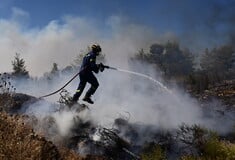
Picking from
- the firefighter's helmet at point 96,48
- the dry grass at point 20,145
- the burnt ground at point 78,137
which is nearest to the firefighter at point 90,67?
the firefighter's helmet at point 96,48

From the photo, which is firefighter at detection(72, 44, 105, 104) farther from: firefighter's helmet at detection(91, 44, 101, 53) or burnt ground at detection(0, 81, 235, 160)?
burnt ground at detection(0, 81, 235, 160)

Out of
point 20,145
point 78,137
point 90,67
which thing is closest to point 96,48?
point 90,67

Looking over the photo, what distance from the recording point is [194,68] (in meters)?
72.4

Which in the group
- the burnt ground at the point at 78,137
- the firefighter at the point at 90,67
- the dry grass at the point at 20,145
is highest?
the firefighter at the point at 90,67

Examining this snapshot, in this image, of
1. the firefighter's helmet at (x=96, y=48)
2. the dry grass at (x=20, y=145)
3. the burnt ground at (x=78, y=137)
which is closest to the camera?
the dry grass at (x=20, y=145)

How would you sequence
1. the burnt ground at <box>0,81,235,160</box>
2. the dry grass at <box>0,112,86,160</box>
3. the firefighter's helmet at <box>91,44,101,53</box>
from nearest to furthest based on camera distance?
the dry grass at <box>0,112,86,160</box> < the burnt ground at <box>0,81,235,160</box> < the firefighter's helmet at <box>91,44,101,53</box>

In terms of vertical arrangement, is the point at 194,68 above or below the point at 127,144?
above

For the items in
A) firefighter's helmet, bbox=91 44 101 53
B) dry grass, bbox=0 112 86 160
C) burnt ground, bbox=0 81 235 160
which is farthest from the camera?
firefighter's helmet, bbox=91 44 101 53

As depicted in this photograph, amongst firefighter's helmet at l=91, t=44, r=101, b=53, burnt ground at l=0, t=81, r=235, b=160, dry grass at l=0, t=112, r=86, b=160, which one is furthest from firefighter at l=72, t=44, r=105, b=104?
dry grass at l=0, t=112, r=86, b=160

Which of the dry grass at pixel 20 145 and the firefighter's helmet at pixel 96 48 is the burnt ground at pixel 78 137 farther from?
the firefighter's helmet at pixel 96 48

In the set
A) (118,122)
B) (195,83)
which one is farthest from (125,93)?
(195,83)

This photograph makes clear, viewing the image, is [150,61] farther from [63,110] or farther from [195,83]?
[63,110]

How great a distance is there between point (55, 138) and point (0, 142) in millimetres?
4123

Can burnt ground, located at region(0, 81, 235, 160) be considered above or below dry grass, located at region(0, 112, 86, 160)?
above
